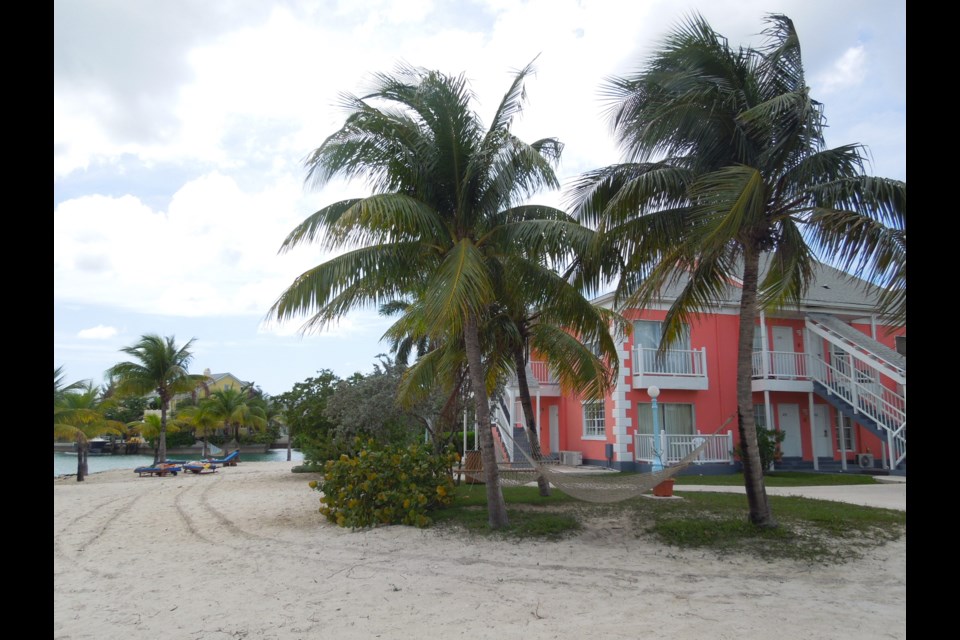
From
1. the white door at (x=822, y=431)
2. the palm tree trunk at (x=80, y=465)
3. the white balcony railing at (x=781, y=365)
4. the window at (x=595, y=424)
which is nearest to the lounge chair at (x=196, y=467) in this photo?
the palm tree trunk at (x=80, y=465)

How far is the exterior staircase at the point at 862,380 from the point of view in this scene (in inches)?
631

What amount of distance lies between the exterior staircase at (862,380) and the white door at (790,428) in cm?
127

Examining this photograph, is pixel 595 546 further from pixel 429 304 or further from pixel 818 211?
pixel 818 211

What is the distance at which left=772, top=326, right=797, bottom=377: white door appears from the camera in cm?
1828

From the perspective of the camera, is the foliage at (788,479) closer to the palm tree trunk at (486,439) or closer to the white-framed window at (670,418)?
the white-framed window at (670,418)

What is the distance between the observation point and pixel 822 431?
1917 centimetres

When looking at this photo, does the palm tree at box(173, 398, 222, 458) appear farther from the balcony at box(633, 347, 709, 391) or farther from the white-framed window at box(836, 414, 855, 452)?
the white-framed window at box(836, 414, 855, 452)

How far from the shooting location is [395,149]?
8711mm

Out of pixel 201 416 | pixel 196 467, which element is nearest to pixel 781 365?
pixel 196 467

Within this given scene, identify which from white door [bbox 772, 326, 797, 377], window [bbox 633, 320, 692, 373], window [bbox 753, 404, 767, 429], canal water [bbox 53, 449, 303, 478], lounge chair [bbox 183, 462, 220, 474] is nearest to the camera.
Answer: window [bbox 633, 320, 692, 373]

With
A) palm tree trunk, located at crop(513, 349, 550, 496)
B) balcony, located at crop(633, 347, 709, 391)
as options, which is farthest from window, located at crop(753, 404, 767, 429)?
palm tree trunk, located at crop(513, 349, 550, 496)

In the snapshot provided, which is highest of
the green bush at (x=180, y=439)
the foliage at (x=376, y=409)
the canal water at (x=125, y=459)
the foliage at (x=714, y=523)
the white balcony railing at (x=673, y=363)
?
the white balcony railing at (x=673, y=363)

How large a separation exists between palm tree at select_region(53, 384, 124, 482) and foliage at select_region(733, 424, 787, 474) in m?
19.2
